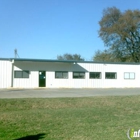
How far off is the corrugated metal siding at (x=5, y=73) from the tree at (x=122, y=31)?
3157 centimetres

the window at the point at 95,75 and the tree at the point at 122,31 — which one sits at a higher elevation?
the tree at the point at 122,31

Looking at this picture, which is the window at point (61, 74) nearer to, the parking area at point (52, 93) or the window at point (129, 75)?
the parking area at point (52, 93)

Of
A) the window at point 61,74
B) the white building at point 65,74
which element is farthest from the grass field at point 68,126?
the window at point 61,74

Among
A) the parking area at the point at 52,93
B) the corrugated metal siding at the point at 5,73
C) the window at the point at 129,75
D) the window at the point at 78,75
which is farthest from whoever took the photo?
the window at the point at 129,75

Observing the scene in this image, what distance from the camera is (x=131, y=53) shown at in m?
56.9

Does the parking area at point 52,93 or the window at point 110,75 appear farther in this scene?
the window at point 110,75

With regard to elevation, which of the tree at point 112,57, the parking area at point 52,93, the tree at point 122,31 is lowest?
the parking area at point 52,93

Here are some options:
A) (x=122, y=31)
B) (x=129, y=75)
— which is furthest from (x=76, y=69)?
(x=122, y=31)

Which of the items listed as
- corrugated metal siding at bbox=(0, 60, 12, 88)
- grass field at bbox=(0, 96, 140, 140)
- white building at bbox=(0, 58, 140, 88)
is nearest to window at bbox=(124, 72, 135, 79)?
white building at bbox=(0, 58, 140, 88)

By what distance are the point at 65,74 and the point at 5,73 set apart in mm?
8107

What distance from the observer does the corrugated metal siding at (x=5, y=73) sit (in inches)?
1198

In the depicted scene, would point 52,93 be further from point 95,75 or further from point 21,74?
point 95,75

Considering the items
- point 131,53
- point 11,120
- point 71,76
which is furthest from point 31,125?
point 131,53

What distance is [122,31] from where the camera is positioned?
5506 cm
